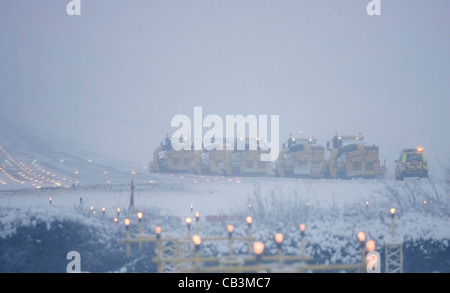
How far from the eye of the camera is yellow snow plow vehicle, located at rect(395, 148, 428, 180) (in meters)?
22.8

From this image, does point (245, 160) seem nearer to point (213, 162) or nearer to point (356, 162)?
point (213, 162)

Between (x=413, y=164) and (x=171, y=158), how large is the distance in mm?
14007

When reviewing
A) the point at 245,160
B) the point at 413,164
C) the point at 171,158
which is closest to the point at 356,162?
the point at 413,164

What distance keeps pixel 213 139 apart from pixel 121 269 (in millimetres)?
17471

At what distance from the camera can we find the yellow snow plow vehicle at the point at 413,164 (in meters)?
22.8

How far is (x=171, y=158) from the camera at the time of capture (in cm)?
2861

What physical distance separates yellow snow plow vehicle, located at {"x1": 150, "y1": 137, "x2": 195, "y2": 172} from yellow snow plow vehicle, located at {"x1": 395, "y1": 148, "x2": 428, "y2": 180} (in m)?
12.1

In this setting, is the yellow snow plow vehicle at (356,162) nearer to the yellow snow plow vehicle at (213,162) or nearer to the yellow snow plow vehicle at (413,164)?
the yellow snow plow vehicle at (413,164)

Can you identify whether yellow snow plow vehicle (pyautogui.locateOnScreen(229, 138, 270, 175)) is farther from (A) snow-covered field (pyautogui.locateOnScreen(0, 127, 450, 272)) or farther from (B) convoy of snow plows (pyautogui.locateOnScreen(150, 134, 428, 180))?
(A) snow-covered field (pyautogui.locateOnScreen(0, 127, 450, 272))

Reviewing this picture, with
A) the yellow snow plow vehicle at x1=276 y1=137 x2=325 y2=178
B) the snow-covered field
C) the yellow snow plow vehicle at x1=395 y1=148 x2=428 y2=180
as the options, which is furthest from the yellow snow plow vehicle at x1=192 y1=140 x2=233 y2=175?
the snow-covered field

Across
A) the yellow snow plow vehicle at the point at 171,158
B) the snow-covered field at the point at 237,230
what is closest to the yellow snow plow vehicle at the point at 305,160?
the yellow snow plow vehicle at the point at 171,158

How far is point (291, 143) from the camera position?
26844 millimetres
